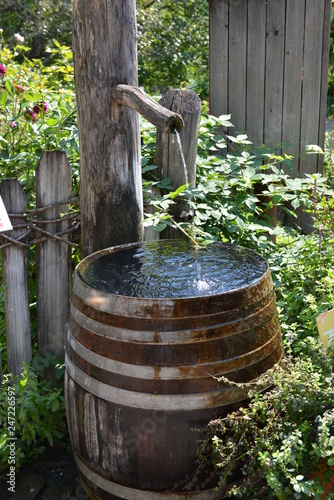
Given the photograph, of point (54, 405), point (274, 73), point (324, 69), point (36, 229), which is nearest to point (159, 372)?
point (54, 405)

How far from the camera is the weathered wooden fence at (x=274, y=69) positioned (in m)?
3.69

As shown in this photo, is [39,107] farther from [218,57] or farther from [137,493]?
[137,493]

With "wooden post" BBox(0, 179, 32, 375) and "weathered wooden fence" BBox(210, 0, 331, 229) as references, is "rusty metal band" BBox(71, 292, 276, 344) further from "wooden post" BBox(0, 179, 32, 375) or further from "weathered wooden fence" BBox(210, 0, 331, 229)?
"weathered wooden fence" BBox(210, 0, 331, 229)

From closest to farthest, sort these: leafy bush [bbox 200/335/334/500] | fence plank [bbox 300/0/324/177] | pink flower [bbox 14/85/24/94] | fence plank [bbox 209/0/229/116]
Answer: leafy bush [bbox 200/335/334/500], pink flower [bbox 14/85/24/94], fence plank [bbox 300/0/324/177], fence plank [bbox 209/0/229/116]

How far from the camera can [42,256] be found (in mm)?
2641

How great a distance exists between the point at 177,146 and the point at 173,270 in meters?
1.02

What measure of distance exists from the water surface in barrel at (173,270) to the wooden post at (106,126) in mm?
262

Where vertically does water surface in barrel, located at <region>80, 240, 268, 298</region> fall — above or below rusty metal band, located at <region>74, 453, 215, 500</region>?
above

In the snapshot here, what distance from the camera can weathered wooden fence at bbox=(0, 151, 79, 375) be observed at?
2.54 meters

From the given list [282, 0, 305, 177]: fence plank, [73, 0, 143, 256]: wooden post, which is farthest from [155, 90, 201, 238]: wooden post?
[282, 0, 305, 177]: fence plank

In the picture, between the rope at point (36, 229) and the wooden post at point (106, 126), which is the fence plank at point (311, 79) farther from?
the rope at point (36, 229)

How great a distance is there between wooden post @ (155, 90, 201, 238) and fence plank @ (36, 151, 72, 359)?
544mm

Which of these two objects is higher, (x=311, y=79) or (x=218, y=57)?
(x=218, y=57)

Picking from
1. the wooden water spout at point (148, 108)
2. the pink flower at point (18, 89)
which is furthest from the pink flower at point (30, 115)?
the wooden water spout at point (148, 108)
